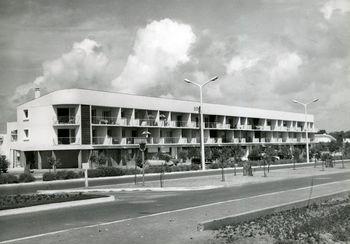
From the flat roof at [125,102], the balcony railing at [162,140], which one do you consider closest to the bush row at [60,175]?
the balcony railing at [162,140]

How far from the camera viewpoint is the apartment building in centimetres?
5534

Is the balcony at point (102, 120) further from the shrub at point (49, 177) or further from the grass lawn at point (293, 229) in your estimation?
the grass lawn at point (293, 229)

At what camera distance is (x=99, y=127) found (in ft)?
192

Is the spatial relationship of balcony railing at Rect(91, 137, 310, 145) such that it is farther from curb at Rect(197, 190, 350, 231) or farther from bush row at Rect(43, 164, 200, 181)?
curb at Rect(197, 190, 350, 231)

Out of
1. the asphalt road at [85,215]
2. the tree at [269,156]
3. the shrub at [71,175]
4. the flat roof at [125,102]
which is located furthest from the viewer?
the flat roof at [125,102]

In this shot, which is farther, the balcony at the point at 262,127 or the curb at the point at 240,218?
the balcony at the point at 262,127

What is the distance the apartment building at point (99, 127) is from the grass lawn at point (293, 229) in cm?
4492

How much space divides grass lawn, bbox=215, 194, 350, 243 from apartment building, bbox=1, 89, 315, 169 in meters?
44.9

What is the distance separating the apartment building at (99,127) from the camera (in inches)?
2179

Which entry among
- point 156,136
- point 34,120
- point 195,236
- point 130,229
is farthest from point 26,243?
point 156,136

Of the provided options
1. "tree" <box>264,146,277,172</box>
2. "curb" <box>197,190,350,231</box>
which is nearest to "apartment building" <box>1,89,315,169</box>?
"tree" <box>264,146,277,172</box>

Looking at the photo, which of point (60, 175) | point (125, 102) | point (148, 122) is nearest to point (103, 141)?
point (125, 102)

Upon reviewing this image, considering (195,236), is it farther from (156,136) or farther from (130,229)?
(156,136)

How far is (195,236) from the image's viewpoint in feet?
32.8
